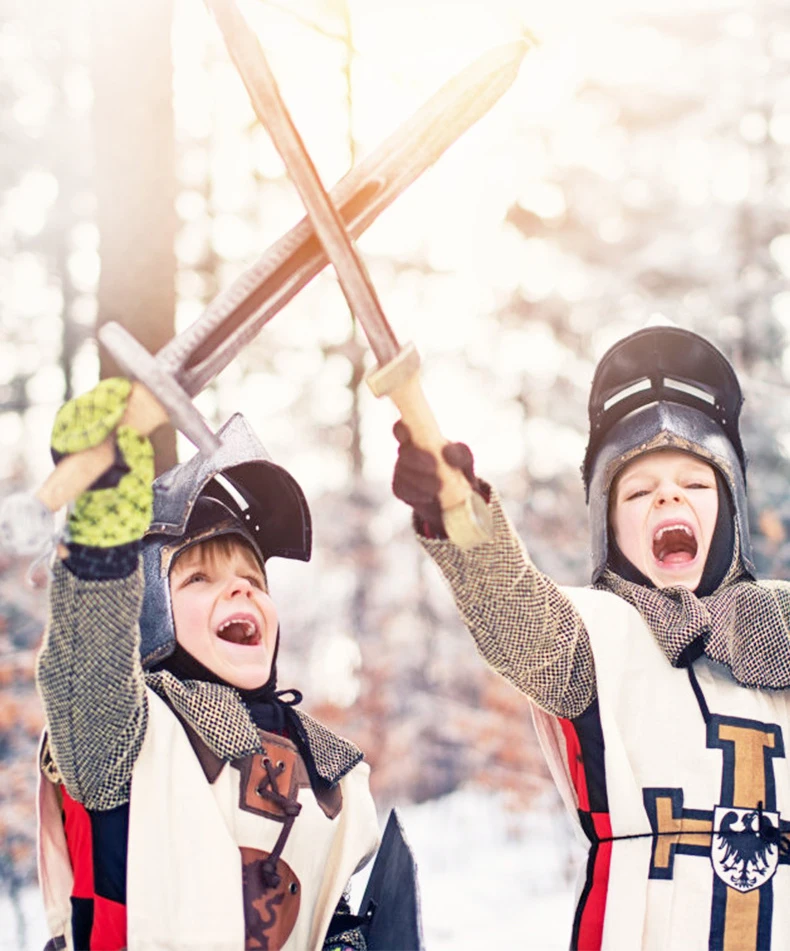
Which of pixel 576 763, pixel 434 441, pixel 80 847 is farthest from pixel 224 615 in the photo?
pixel 576 763

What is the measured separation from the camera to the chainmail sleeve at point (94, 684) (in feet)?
5.79

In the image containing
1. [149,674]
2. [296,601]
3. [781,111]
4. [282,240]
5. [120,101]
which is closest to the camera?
[282,240]

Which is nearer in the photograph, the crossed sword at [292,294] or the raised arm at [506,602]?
the crossed sword at [292,294]

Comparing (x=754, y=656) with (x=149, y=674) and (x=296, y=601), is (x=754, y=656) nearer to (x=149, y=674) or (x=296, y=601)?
(x=149, y=674)

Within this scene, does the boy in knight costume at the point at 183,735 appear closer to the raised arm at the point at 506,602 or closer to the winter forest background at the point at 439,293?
the raised arm at the point at 506,602

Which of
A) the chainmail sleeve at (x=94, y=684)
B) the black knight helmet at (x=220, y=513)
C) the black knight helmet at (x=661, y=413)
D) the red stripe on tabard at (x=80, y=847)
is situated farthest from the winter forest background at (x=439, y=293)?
the chainmail sleeve at (x=94, y=684)

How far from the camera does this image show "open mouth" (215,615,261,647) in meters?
2.12

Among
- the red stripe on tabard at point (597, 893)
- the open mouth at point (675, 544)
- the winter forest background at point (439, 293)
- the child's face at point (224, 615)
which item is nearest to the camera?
the red stripe on tabard at point (597, 893)

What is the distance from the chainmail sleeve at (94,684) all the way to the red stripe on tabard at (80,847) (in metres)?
0.07

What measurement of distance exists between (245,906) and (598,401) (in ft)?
4.25

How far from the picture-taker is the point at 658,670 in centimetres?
208

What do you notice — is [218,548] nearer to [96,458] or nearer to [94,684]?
[94,684]

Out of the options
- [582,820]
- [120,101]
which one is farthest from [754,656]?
[120,101]

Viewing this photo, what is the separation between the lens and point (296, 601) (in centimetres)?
697
